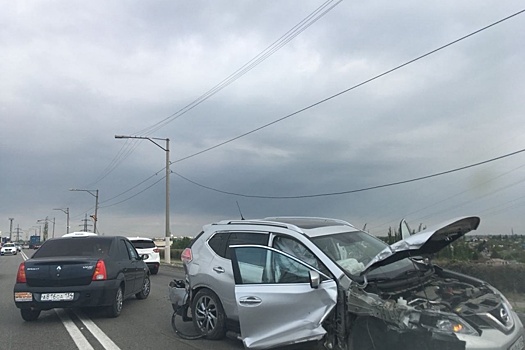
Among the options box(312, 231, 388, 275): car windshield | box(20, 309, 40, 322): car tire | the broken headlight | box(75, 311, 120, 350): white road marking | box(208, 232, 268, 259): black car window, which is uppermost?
box(208, 232, 268, 259): black car window

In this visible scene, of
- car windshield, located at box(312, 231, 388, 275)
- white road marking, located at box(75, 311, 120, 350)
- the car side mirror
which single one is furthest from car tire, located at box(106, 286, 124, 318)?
the car side mirror

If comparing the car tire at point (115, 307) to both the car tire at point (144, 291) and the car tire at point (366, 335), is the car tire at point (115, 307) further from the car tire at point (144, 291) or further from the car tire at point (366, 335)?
the car tire at point (366, 335)

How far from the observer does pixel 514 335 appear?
187 inches

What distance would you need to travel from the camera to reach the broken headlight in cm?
449

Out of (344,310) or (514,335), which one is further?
(344,310)

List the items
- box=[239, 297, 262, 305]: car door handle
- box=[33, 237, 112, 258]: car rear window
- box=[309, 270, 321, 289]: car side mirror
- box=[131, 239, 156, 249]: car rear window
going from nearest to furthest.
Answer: box=[309, 270, 321, 289]: car side mirror → box=[239, 297, 262, 305]: car door handle → box=[33, 237, 112, 258]: car rear window → box=[131, 239, 156, 249]: car rear window

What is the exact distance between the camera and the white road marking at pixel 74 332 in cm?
688

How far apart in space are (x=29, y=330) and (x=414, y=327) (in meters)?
6.47

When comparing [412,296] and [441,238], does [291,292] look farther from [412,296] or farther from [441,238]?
[441,238]

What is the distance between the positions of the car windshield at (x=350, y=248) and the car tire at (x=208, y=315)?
187 centimetres

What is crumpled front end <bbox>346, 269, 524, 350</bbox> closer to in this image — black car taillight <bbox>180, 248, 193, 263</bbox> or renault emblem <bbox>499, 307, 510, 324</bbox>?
renault emblem <bbox>499, 307, 510, 324</bbox>

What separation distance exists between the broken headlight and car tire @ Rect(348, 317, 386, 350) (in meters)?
0.46

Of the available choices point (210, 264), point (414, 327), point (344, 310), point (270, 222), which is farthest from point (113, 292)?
point (414, 327)

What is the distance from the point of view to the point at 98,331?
7891 millimetres
